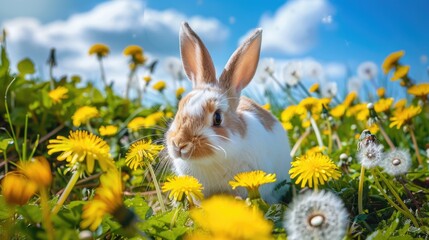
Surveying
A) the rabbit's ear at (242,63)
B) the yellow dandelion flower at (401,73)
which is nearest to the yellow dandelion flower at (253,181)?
the rabbit's ear at (242,63)

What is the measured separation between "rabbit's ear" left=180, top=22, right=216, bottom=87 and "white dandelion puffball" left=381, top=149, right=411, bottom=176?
1047mm

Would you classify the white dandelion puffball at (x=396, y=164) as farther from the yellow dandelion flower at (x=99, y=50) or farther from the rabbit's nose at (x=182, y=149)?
the yellow dandelion flower at (x=99, y=50)

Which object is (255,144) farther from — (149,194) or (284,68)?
(284,68)

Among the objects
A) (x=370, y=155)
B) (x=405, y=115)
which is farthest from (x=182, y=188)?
(x=405, y=115)

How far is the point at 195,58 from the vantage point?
2980mm

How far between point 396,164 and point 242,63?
1020mm

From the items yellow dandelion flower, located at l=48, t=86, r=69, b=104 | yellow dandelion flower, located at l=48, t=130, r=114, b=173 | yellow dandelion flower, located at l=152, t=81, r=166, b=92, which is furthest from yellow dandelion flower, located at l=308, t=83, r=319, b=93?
yellow dandelion flower, located at l=48, t=130, r=114, b=173

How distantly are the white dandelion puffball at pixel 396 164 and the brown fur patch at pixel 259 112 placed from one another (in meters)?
0.76

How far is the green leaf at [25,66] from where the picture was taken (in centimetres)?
415

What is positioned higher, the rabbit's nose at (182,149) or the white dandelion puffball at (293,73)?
the white dandelion puffball at (293,73)

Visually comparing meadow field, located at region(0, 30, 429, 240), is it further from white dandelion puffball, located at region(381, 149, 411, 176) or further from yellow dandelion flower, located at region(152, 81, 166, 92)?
yellow dandelion flower, located at region(152, 81, 166, 92)

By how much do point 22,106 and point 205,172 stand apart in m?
2.11

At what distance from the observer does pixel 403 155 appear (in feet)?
7.94

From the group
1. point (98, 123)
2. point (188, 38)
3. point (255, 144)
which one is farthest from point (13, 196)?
point (98, 123)
